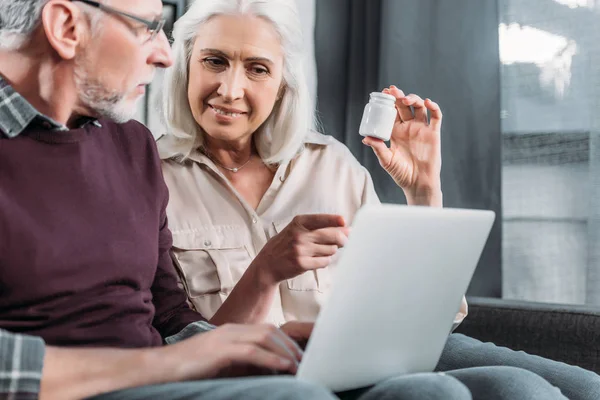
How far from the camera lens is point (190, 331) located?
1.34m

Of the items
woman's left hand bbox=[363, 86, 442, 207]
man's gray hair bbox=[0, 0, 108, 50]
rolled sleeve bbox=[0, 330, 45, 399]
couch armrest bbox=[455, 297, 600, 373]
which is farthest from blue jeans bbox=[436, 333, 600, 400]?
man's gray hair bbox=[0, 0, 108, 50]

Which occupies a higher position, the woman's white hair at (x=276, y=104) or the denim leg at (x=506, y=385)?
the woman's white hair at (x=276, y=104)

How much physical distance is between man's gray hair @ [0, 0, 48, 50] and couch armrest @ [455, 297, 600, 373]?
3.42 ft

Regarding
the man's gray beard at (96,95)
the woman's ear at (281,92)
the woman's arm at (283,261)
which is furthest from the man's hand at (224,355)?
the woman's ear at (281,92)

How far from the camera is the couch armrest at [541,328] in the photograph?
1.59 m

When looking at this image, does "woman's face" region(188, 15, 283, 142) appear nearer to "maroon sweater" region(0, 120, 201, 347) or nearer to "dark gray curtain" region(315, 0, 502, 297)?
"maroon sweater" region(0, 120, 201, 347)

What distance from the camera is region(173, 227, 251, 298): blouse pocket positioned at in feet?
5.27

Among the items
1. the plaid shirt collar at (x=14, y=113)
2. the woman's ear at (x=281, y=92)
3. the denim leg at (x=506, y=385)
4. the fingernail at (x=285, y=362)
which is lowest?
the denim leg at (x=506, y=385)

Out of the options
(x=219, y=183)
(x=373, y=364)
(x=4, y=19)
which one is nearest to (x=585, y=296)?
(x=219, y=183)

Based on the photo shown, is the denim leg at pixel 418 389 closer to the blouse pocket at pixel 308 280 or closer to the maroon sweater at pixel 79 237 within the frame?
the maroon sweater at pixel 79 237

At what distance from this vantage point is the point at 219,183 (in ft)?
5.57

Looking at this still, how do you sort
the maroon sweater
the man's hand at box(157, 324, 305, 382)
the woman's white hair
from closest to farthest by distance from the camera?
the man's hand at box(157, 324, 305, 382)
the maroon sweater
the woman's white hair

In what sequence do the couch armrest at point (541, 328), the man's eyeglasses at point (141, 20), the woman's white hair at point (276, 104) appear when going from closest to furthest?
the man's eyeglasses at point (141, 20) → the couch armrest at point (541, 328) → the woman's white hair at point (276, 104)

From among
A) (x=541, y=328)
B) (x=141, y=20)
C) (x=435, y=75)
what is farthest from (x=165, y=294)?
(x=435, y=75)
